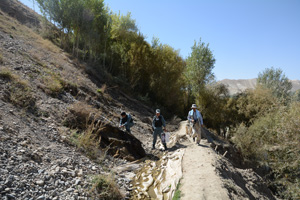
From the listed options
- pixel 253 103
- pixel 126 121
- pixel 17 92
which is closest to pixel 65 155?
pixel 17 92

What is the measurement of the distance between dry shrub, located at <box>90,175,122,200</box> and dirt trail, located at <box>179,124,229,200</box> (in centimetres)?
190

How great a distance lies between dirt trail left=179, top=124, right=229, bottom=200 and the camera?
5227mm

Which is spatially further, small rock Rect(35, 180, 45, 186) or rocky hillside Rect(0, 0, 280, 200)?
rocky hillside Rect(0, 0, 280, 200)

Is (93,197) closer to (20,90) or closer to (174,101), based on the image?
(20,90)

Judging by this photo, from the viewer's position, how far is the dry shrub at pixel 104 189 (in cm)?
484

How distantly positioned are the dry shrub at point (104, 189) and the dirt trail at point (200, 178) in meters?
1.90

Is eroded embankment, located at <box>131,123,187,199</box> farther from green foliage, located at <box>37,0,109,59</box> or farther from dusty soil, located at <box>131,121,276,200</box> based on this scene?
green foliage, located at <box>37,0,109,59</box>

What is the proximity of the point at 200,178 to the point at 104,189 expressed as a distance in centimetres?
311

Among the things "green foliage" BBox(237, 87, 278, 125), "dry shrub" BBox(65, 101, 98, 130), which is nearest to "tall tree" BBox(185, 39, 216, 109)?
"green foliage" BBox(237, 87, 278, 125)

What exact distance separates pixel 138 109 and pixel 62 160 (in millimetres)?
13744

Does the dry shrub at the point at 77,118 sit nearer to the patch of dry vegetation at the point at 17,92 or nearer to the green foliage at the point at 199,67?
the patch of dry vegetation at the point at 17,92

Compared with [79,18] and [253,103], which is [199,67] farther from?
[79,18]

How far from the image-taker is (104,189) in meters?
5.05

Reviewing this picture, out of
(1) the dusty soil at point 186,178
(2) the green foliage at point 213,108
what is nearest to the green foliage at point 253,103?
(2) the green foliage at point 213,108
